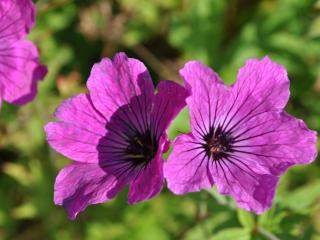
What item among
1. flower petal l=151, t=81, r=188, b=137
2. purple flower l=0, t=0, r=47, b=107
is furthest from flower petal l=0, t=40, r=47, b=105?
flower petal l=151, t=81, r=188, b=137

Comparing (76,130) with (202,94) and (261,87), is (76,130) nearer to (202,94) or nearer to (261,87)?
(202,94)

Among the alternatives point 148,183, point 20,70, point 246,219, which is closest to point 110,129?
point 148,183

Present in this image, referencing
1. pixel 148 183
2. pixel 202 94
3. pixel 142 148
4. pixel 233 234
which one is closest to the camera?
pixel 148 183

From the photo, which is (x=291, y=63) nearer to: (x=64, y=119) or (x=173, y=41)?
(x=173, y=41)

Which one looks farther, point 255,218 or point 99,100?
point 255,218

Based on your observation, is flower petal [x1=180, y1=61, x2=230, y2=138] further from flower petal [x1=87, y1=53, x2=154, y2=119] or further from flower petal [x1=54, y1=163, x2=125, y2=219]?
flower petal [x1=54, y1=163, x2=125, y2=219]

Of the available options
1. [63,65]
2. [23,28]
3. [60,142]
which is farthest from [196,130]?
[63,65]
